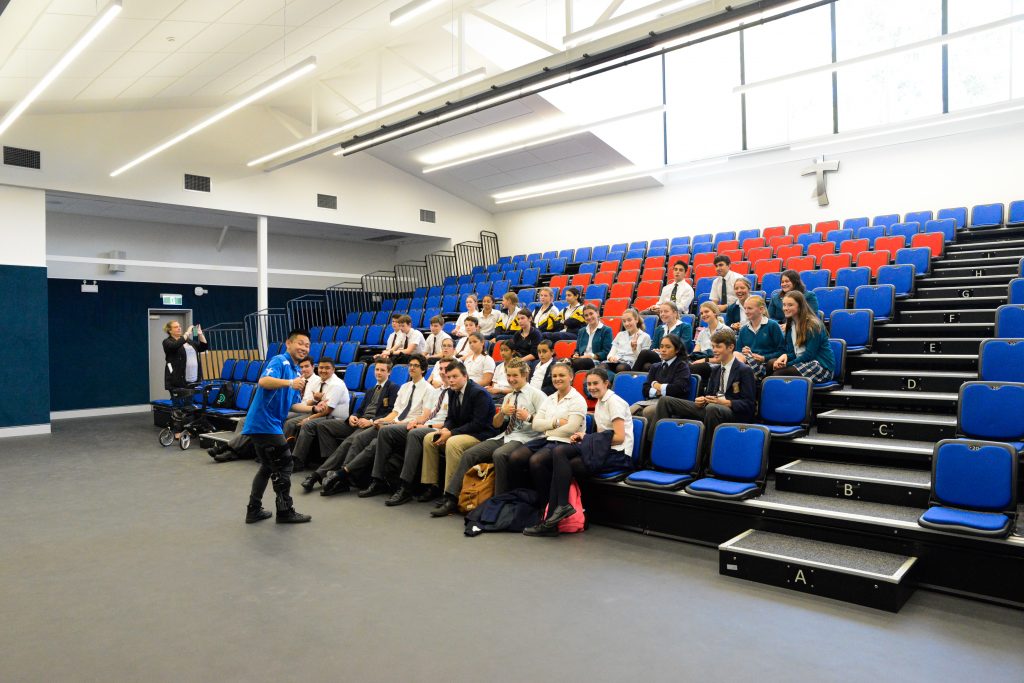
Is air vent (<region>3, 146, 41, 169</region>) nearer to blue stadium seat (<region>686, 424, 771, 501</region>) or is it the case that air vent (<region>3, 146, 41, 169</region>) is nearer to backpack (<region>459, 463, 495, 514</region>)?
backpack (<region>459, 463, 495, 514</region>)

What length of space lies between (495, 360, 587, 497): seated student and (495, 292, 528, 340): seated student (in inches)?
108

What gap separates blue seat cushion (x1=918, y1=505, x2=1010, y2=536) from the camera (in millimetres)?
2992

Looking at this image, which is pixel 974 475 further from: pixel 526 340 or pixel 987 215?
pixel 987 215

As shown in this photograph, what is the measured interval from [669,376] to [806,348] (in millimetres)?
1070

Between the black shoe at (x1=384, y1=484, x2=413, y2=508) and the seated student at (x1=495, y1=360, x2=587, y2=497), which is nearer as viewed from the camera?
the seated student at (x1=495, y1=360, x2=587, y2=497)

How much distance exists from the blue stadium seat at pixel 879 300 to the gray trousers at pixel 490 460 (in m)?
4.03

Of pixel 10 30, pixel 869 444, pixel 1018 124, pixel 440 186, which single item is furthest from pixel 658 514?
pixel 440 186

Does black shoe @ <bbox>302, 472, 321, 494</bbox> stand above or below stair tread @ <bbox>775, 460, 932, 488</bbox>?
below

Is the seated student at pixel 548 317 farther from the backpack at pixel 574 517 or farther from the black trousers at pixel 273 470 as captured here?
the black trousers at pixel 273 470

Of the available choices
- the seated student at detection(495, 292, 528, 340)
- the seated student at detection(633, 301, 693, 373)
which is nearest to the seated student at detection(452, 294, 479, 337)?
Result: the seated student at detection(495, 292, 528, 340)

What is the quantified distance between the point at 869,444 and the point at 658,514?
1457mm

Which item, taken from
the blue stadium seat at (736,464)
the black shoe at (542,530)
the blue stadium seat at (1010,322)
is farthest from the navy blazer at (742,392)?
the blue stadium seat at (1010,322)

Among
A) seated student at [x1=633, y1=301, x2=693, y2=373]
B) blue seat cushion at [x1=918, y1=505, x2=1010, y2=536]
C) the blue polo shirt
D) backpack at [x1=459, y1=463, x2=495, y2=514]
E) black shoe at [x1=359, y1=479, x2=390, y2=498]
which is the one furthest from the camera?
seated student at [x1=633, y1=301, x2=693, y2=373]

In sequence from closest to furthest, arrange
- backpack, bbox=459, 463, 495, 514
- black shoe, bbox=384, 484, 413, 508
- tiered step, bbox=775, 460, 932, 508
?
tiered step, bbox=775, 460, 932, 508
backpack, bbox=459, 463, 495, 514
black shoe, bbox=384, 484, 413, 508
